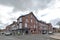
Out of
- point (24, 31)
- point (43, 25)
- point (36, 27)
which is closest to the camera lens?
point (24, 31)

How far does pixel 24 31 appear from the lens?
3873 inches

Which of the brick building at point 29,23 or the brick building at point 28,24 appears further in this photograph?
the brick building at point 29,23

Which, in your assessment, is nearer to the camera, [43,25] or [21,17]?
[21,17]

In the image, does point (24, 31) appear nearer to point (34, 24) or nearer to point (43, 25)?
point (34, 24)

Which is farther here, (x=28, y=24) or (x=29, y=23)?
(x=29, y=23)

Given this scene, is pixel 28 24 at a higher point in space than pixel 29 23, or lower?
lower

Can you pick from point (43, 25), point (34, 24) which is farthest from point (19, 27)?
point (43, 25)

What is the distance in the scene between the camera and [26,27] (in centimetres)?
9938

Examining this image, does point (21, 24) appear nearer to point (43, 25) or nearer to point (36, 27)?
point (36, 27)

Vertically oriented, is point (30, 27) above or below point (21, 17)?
below

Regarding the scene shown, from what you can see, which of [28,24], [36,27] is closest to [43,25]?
[36,27]

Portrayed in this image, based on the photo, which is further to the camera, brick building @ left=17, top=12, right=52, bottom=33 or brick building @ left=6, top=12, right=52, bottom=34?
brick building @ left=17, top=12, right=52, bottom=33

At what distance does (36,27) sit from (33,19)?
6447mm

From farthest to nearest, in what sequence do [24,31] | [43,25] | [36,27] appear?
1. [43,25]
2. [36,27]
3. [24,31]
